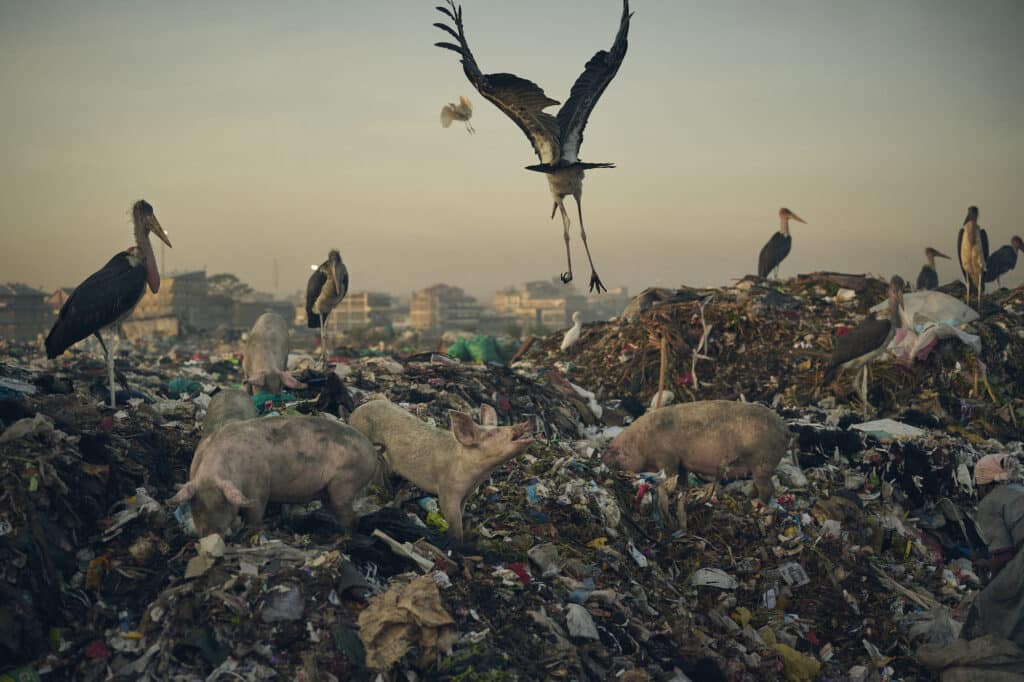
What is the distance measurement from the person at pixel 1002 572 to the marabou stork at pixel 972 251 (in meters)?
11.5

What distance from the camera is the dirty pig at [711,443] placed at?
21.8 ft

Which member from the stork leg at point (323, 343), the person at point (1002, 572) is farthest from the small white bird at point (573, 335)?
the person at point (1002, 572)

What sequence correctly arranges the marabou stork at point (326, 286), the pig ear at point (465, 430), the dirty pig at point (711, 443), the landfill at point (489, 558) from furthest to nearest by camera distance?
the marabou stork at point (326, 286)
the dirty pig at point (711, 443)
the pig ear at point (465, 430)
the landfill at point (489, 558)

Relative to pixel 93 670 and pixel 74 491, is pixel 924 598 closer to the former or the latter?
pixel 93 670

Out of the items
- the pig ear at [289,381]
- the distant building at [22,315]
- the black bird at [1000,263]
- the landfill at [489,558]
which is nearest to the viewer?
the landfill at [489,558]

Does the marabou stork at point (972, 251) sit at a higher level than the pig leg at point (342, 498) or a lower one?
higher


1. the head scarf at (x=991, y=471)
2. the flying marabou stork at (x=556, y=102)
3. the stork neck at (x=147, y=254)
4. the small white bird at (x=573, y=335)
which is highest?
the flying marabou stork at (x=556, y=102)

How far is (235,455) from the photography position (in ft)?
14.3

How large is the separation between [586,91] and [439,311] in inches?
1800

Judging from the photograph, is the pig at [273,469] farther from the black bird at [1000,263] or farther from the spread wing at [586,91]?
the black bird at [1000,263]

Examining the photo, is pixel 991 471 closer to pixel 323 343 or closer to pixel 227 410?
pixel 227 410

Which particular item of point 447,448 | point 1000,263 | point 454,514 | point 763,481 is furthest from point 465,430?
point 1000,263

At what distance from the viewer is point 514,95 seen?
6.80 metres

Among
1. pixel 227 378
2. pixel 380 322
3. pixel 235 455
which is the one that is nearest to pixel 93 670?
pixel 235 455
